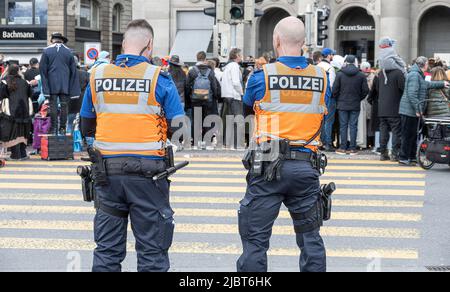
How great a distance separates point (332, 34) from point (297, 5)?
8.81 feet

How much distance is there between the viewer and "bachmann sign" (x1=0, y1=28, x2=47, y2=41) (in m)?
47.2

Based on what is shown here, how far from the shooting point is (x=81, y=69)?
699 inches

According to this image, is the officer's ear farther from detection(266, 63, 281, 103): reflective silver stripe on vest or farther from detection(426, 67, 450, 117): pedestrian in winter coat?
detection(426, 67, 450, 117): pedestrian in winter coat

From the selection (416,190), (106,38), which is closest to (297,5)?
(106,38)

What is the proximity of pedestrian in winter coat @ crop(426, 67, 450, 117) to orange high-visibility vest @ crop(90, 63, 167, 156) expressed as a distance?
378 inches

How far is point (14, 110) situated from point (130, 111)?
9970 mm

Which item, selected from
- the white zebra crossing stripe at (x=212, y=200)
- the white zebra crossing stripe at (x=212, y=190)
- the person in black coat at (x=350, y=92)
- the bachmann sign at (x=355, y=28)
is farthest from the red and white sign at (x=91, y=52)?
the bachmann sign at (x=355, y=28)

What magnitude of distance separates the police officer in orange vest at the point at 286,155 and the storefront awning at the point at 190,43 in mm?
32497

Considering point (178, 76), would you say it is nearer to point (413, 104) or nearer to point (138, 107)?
point (413, 104)

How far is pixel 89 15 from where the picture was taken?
4962cm

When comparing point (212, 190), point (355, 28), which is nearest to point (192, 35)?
point (355, 28)

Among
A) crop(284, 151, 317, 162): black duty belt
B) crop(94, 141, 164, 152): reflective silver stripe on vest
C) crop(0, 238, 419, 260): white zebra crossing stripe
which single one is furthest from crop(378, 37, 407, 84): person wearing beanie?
crop(94, 141, 164, 152): reflective silver stripe on vest

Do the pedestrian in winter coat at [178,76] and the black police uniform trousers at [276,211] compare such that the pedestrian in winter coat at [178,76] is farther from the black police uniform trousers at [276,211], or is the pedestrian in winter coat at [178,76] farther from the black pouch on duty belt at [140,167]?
the black pouch on duty belt at [140,167]

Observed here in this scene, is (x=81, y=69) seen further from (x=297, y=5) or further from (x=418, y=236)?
(x=297, y=5)
